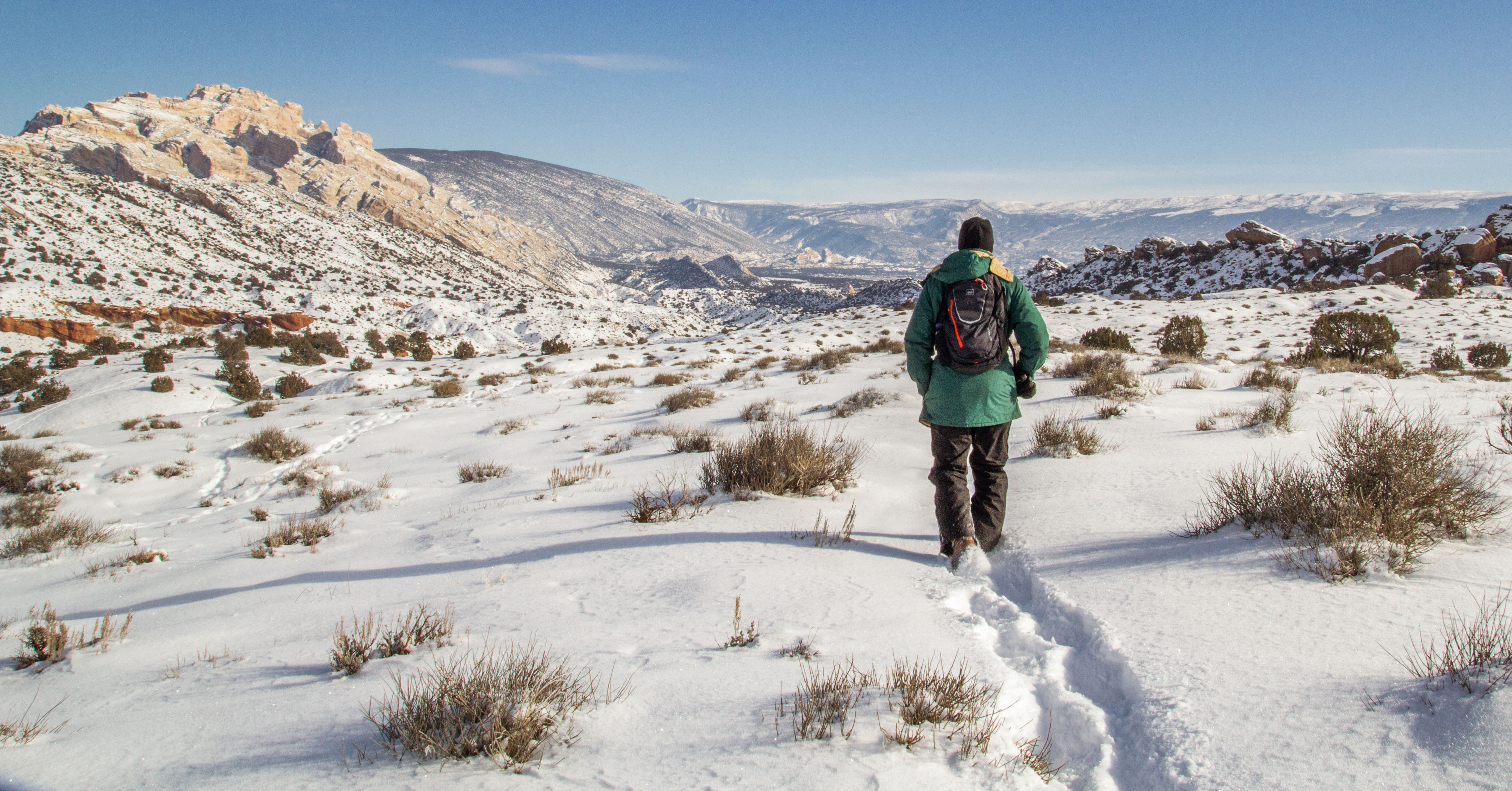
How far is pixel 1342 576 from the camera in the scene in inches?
99.9

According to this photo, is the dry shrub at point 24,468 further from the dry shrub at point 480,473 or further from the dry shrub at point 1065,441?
the dry shrub at point 1065,441

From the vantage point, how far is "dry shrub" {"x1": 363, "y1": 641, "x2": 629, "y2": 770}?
1.62 m

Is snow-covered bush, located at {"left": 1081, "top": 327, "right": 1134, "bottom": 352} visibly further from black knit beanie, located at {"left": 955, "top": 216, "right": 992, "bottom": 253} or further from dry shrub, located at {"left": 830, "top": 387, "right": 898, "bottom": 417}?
black knit beanie, located at {"left": 955, "top": 216, "right": 992, "bottom": 253}

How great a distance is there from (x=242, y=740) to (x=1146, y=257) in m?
53.2

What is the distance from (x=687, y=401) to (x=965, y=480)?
6.62 m

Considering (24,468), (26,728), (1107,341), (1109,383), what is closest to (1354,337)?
(1107,341)

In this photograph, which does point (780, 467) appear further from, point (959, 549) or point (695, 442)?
point (695, 442)

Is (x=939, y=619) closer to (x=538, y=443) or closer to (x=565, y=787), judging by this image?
(x=565, y=787)

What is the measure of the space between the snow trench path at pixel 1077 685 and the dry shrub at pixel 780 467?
1597 millimetres

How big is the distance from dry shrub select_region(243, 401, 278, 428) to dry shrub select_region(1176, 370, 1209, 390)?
15645mm

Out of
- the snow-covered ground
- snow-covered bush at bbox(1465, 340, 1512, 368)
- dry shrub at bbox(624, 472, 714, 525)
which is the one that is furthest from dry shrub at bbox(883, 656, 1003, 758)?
snow-covered bush at bbox(1465, 340, 1512, 368)

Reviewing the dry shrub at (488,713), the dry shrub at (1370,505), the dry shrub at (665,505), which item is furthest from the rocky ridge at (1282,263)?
the dry shrub at (488,713)

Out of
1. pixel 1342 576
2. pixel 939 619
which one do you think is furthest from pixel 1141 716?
pixel 1342 576

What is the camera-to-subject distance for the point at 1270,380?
811cm
